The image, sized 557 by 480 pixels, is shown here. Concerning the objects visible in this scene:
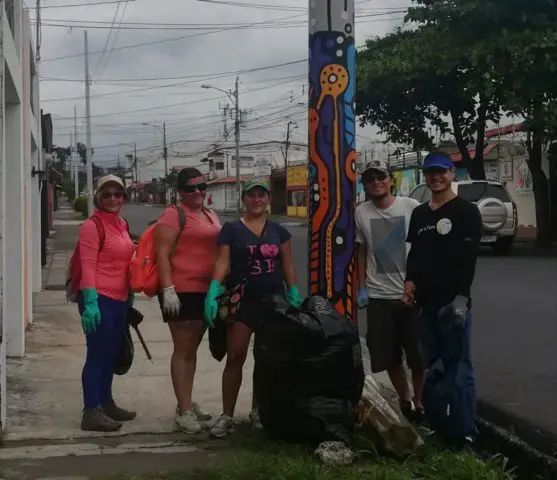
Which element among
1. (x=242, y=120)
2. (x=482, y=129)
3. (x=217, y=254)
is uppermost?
(x=242, y=120)

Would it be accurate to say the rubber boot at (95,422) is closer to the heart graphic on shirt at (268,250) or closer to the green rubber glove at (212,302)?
the green rubber glove at (212,302)

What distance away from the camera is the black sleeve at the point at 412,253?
193 inches

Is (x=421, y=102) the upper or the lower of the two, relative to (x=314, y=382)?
upper

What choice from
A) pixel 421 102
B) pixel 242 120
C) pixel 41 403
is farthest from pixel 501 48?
pixel 242 120

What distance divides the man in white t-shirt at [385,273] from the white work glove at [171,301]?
3.88 feet

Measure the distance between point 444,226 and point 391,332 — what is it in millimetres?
870

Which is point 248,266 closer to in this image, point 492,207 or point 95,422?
point 95,422

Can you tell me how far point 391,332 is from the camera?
519 centimetres

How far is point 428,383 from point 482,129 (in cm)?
1952

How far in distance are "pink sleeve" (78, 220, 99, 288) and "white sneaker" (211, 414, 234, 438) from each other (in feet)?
3.87

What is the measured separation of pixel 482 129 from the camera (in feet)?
76.3

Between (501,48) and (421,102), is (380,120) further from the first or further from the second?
(501,48)

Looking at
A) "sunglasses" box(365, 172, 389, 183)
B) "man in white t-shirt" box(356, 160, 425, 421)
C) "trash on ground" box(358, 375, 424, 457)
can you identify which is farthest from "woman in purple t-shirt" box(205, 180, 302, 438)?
"trash on ground" box(358, 375, 424, 457)

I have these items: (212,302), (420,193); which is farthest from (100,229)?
(420,193)
